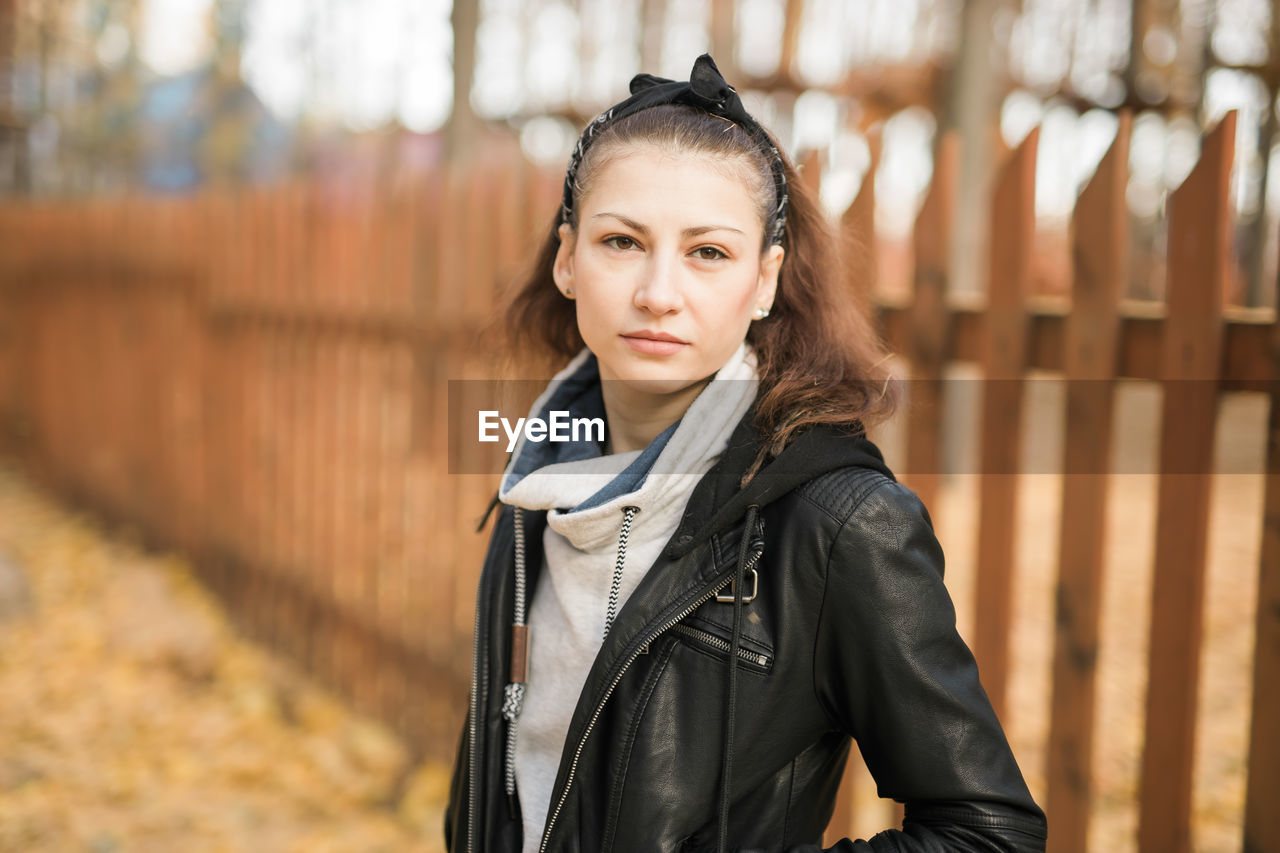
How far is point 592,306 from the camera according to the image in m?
1.51

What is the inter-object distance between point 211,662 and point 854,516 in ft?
15.4

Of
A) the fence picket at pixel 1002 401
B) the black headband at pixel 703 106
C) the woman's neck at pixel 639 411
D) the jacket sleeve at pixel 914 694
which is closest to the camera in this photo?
the jacket sleeve at pixel 914 694

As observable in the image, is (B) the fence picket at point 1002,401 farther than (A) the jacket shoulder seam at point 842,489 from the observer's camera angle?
Yes

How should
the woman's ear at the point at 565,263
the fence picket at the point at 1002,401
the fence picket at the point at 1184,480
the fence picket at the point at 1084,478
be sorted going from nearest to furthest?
1. the woman's ear at the point at 565,263
2. the fence picket at the point at 1184,480
3. the fence picket at the point at 1084,478
4. the fence picket at the point at 1002,401

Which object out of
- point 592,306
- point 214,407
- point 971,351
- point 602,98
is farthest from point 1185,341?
point 602,98

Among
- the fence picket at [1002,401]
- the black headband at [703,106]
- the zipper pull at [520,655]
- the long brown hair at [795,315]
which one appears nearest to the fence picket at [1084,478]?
the fence picket at [1002,401]

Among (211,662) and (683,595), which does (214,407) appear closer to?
(211,662)

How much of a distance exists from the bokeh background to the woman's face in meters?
0.51

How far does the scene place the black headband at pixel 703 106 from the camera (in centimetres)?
153

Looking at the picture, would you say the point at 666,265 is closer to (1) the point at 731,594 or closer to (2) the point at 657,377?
(2) the point at 657,377

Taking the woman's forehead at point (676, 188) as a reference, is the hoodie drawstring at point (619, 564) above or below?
below

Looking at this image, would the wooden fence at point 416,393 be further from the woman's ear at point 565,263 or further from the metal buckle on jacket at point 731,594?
the metal buckle on jacket at point 731,594

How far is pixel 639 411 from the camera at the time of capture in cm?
167

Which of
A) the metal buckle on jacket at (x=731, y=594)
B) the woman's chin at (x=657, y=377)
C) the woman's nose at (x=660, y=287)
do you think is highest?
the woman's nose at (x=660, y=287)
